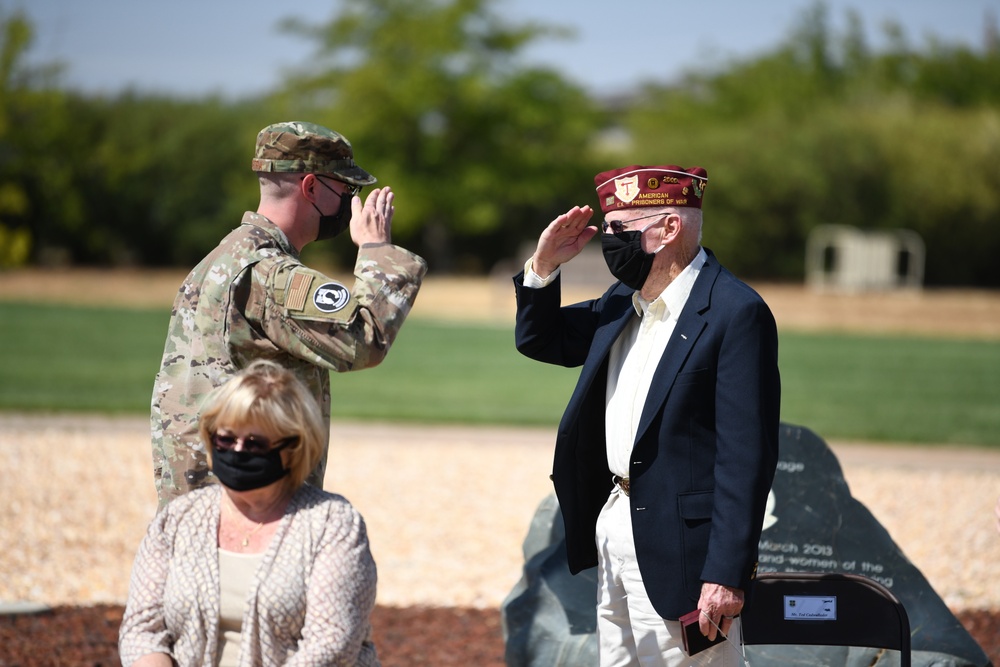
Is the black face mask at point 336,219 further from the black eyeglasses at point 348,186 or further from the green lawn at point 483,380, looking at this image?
the green lawn at point 483,380

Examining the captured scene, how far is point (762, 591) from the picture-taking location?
3.59m

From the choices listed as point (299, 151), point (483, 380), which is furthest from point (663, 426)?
point (483, 380)

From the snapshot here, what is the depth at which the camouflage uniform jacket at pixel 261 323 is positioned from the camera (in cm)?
300

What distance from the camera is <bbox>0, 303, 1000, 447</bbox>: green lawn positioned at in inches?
508

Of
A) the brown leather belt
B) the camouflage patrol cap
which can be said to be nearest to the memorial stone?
the brown leather belt

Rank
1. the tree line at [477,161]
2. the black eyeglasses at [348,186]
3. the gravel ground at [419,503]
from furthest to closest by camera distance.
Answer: the tree line at [477,161]
the gravel ground at [419,503]
the black eyeglasses at [348,186]

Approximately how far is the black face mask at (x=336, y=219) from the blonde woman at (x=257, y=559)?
2.35 ft

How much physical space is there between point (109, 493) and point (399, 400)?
6.19 metres

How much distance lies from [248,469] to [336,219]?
980 mm

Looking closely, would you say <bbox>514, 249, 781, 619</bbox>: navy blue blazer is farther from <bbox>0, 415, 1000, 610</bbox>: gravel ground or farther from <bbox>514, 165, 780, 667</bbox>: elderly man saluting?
<bbox>0, 415, 1000, 610</bbox>: gravel ground

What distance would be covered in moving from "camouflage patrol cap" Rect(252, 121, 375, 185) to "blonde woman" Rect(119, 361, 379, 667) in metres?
0.73

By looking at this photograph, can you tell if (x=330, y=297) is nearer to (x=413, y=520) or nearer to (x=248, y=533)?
(x=248, y=533)

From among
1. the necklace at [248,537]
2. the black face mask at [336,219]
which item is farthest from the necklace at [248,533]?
the black face mask at [336,219]

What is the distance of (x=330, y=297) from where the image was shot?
117 inches
